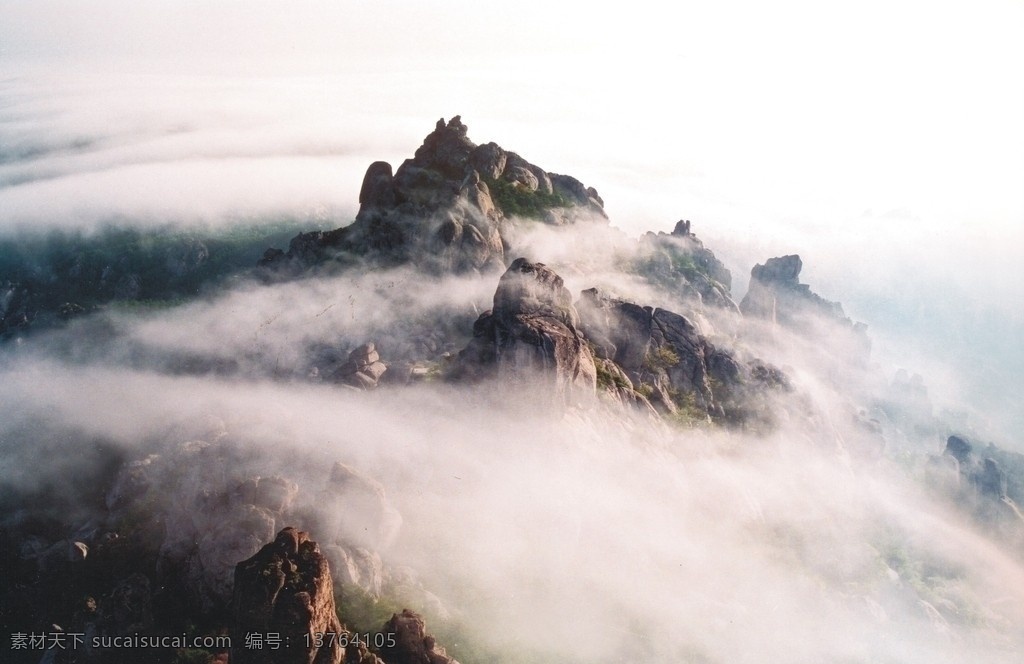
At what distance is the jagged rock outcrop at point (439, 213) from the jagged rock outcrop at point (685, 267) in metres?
26.3

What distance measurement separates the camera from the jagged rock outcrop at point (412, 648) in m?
45.6

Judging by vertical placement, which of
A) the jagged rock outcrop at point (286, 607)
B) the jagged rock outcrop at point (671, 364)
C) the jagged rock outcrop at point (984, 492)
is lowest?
the jagged rock outcrop at point (984, 492)

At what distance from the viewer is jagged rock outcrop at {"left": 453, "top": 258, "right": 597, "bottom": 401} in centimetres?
7150

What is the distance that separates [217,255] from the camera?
16975cm

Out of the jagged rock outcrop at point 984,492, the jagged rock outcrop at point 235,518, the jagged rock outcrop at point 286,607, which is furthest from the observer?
the jagged rock outcrop at point 984,492

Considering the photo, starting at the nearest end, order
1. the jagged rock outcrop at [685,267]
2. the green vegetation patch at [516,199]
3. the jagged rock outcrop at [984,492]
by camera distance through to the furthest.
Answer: the green vegetation patch at [516,199], the jagged rock outcrop at [685,267], the jagged rock outcrop at [984,492]

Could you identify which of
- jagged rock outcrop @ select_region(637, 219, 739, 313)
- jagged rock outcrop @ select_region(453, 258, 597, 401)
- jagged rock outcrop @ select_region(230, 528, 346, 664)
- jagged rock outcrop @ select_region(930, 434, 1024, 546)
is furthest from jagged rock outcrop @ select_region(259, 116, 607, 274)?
jagged rock outcrop @ select_region(930, 434, 1024, 546)

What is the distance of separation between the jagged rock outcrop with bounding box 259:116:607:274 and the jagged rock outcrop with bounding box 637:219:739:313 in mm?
26310

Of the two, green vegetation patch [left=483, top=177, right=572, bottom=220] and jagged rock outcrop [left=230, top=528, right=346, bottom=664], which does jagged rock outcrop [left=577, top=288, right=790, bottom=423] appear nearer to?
green vegetation patch [left=483, top=177, right=572, bottom=220]

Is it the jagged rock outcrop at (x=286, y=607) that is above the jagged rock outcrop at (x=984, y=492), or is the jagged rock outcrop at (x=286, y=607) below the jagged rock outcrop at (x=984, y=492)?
above

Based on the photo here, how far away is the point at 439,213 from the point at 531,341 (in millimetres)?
50659

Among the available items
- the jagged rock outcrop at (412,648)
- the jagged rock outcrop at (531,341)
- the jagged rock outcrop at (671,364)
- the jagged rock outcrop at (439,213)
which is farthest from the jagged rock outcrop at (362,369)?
the jagged rock outcrop at (412,648)

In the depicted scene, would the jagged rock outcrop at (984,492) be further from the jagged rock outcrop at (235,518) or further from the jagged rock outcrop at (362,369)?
the jagged rock outcrop at (235,518)

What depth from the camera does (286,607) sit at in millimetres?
38406
